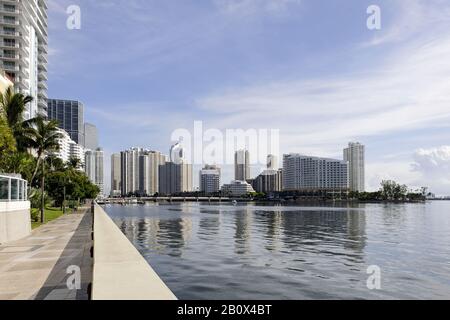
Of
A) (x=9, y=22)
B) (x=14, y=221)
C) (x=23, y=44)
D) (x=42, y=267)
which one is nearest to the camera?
(x=42, y=267)

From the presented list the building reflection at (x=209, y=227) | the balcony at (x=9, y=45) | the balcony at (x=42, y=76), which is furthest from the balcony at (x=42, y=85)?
the building reflection at (x=209, y=227)

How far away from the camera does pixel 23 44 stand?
115875 mm

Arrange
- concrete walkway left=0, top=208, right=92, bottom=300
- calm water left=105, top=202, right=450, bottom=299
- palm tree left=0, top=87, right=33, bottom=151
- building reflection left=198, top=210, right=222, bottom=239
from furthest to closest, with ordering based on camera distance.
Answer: building reflection left=198, top=210, right=222, bottom=239
palm tree left=0, top=87, right=33, bottom=151
calm water left=105, top=202, right=450, bottom=299
concrete walkway left=0, top=208, right=92, bottom=300

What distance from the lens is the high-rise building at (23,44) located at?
367ft

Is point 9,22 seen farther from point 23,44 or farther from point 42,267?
point 42,267

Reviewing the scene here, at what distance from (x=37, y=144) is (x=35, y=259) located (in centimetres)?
3034

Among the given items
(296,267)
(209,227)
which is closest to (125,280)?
(296,267)

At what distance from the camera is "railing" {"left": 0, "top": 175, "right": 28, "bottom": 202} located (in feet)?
93.0

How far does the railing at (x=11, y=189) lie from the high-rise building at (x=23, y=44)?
7949 centimetres

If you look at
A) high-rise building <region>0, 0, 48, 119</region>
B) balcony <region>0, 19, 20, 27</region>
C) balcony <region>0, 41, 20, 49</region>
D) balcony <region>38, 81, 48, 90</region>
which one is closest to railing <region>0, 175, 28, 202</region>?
high-rise building <region>0, 0, 48, 119</region>

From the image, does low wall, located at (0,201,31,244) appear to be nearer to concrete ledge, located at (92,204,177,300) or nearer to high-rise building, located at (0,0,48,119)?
concrete ledge, located at (92,204,177,300)

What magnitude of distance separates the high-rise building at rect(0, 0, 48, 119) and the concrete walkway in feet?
284

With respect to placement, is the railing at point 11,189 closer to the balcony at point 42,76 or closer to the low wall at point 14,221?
the low wall at point 14,221

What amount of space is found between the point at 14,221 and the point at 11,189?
2361 millimetres
